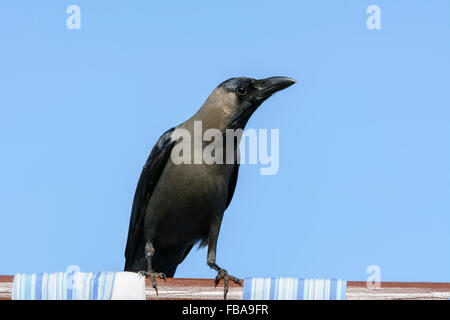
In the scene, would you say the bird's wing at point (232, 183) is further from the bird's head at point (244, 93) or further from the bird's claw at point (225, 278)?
the bird's claw at point (225, 278)

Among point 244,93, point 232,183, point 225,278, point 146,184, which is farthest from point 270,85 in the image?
point 225,278

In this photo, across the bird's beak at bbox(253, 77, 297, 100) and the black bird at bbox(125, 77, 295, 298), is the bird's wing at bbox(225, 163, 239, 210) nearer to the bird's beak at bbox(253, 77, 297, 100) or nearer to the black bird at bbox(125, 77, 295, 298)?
the black bird at bbox(125, 77, 295, 298)

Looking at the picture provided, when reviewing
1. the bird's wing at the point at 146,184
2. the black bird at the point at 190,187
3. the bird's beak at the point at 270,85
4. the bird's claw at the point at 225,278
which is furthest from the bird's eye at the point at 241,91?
the bird's claw at the point at 225,278

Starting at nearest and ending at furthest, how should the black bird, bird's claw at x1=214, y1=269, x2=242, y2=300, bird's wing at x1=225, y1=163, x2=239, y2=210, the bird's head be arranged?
bird's claw at x1=214, y1=269, x2=242, y2=300 < the black bird < the bird's head < bird's wing at x1=225, y1=163, x2=239, y2=210

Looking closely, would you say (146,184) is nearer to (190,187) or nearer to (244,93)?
(190,187)

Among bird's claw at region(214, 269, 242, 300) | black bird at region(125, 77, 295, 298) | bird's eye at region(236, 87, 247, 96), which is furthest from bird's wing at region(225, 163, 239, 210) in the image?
bird's claw at region(214, 269, 242, 300)

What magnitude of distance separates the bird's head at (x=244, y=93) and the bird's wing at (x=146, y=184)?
58 cm

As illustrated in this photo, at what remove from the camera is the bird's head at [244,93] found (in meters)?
7.25

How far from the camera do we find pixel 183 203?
720 cm

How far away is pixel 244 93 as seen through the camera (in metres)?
7.34

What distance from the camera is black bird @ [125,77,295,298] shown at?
7.15 metres

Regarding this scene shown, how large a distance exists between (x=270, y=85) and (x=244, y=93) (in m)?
0.25
